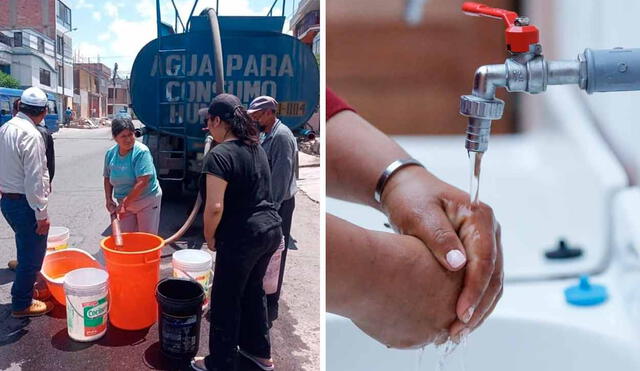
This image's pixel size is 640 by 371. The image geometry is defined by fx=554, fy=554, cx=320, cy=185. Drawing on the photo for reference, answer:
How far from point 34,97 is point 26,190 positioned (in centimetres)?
18

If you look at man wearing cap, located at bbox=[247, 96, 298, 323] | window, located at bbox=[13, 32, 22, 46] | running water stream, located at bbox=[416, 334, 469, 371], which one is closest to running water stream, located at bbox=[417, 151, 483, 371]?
running water stream, located at bbox=[416, 334, 469, 371]

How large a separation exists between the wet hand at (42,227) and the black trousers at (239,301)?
0.35m

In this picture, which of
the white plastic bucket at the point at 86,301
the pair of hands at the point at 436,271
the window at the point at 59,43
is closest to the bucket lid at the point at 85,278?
the white plastic bucket at the point at 86,301

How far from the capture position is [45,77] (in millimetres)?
1097

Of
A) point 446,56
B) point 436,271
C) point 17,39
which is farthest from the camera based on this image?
point 446,56

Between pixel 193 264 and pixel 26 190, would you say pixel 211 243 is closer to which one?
→ pixel 193 264

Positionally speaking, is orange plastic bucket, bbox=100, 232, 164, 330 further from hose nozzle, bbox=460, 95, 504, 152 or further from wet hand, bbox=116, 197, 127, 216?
hose nozzle, bbox=460, 95, 504, 152

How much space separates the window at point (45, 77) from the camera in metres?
1.09

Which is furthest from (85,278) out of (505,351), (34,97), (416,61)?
(416,61)

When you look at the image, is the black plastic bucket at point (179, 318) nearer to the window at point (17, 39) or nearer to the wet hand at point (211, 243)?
the wet hand at point (211, 243)

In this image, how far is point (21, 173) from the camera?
3.62ft

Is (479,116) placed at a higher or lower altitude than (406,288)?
higher

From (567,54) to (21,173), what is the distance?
3.92 ft

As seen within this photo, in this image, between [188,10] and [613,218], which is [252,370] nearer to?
[188,10]
